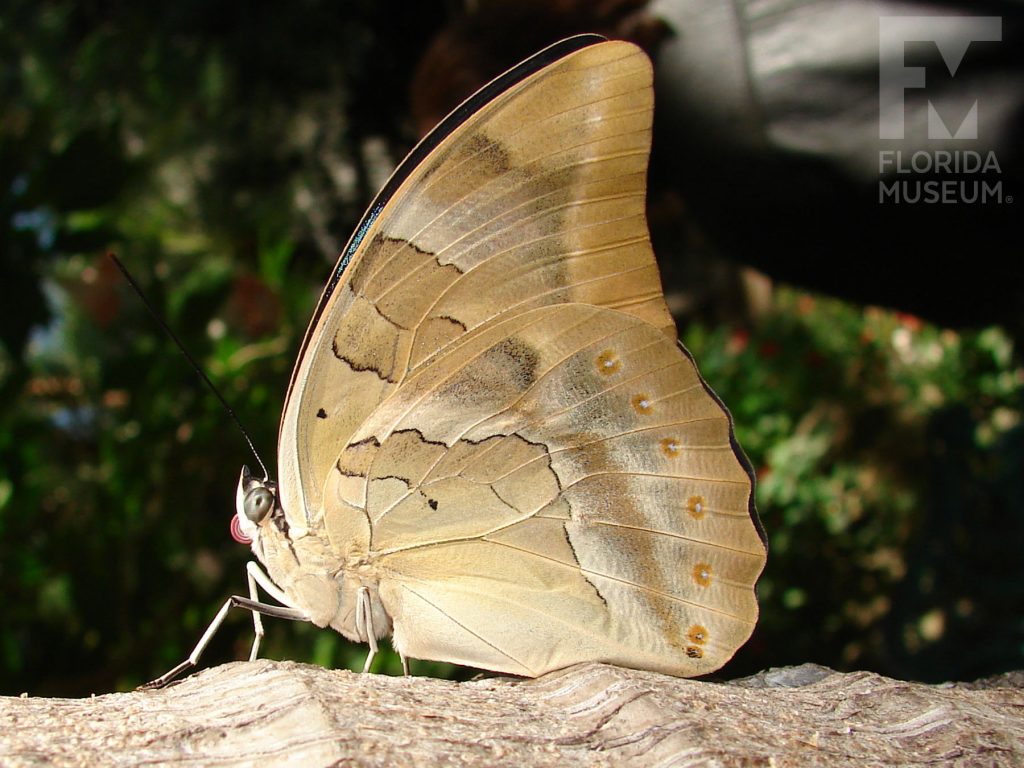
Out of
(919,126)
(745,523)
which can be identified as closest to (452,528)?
(745,523)

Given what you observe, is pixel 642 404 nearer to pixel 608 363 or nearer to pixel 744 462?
pixel 608 363

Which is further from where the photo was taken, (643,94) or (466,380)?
(466,380)

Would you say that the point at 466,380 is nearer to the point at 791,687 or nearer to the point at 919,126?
the point at 791,687

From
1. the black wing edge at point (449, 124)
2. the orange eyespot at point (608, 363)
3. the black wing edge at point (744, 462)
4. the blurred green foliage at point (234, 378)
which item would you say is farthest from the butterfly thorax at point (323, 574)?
the blurred green foliage at point (234, 378)

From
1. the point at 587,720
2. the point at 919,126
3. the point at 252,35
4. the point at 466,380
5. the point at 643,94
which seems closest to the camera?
the point at 587,720

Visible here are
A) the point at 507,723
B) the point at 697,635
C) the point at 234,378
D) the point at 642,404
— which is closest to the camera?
the point at 507,723

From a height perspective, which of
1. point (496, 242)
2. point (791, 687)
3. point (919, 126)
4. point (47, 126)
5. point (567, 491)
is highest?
point (47, 126)

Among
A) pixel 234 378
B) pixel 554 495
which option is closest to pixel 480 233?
pixel 554 495
